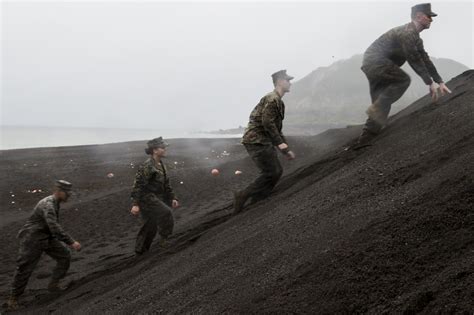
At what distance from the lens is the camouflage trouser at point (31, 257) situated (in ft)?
17.3

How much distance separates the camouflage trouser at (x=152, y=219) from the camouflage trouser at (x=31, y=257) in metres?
1.13

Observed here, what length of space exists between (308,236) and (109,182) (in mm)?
11231

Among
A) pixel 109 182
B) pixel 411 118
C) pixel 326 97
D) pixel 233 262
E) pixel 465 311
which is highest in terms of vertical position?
pixel 326 97

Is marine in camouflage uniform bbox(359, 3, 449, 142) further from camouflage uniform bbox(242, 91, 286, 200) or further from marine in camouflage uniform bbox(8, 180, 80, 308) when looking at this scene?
marine in camouflage uniform bbox(8, 180, 80, 308)

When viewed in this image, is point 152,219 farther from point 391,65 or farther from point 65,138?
point 65,138

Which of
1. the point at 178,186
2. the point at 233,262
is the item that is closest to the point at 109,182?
the point at 178,186

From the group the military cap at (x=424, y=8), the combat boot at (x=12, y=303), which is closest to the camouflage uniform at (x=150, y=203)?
the combat boot at (x=12, y=303)

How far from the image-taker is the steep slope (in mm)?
93669

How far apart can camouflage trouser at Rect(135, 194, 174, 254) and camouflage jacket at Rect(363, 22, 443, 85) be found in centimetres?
413

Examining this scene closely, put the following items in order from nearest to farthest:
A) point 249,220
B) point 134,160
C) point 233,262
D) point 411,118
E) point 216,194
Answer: point 233,262 < point 249,220 < point 411,118 < point 216,194 < point 134,160

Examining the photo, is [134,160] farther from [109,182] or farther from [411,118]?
[411,118]

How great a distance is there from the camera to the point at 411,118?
21.2 feet

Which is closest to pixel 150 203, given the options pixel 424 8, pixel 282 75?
pixel 282 75

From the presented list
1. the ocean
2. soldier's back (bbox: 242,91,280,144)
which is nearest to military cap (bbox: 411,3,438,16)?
soldier's back (bbox: 242,91,280,144)
